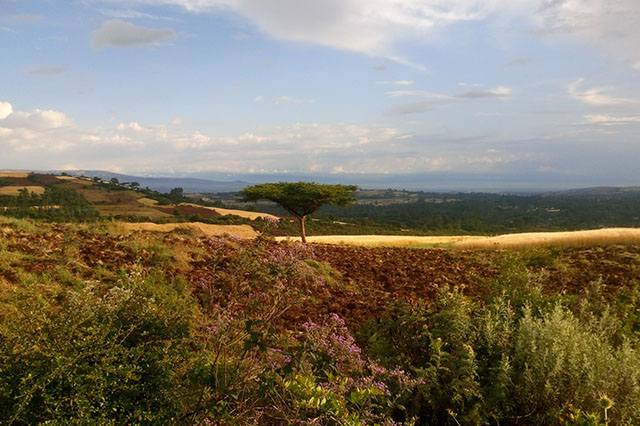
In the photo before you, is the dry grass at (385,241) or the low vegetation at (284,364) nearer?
the low vegetation at (284,364)

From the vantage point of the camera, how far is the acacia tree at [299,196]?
106 feet

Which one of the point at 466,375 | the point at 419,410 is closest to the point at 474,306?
the point at 466,375

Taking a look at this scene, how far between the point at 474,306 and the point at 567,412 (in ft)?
4.54

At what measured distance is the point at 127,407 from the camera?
2852mm

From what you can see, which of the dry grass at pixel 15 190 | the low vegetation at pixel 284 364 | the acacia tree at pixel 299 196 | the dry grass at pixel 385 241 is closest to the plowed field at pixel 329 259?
the low vegetation at pixel 284 364

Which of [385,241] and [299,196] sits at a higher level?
[299,196]

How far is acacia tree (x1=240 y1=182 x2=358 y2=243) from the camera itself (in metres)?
32.4

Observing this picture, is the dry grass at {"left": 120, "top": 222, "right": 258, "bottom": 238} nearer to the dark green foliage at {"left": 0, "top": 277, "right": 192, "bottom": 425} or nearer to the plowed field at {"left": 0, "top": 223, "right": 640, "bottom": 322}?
the plowed field at {"left": 0, "top": 223, "right": 640, "bottom": 322}

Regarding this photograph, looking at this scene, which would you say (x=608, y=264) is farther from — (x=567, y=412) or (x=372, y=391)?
(x=372, y=391)

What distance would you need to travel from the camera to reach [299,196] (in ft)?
107

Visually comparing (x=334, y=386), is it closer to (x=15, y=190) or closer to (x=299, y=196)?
(x=299, y=196)

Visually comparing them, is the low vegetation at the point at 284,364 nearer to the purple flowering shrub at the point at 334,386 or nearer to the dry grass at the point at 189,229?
the purple flowering shrub at the point at 334,386

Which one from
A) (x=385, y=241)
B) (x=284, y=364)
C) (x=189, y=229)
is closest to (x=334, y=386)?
(x=284, y=364)

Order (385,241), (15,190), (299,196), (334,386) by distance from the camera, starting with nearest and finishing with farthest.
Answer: (334,386), (385,241), (299,196), (15,190)
